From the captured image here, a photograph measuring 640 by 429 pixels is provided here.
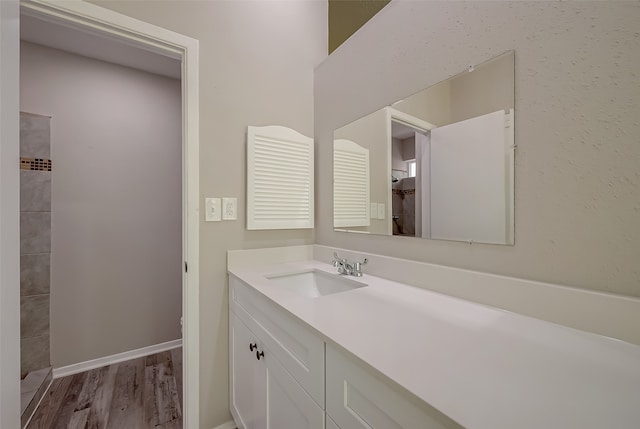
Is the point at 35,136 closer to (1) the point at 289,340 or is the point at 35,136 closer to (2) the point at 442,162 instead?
(1) the point at 289,340

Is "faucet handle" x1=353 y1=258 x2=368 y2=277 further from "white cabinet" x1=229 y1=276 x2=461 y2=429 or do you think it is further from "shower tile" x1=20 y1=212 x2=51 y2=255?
"shower tile" x1=20 y1=212 x2=51 y2=255

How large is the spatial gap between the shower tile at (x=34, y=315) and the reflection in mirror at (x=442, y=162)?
229 centimetres

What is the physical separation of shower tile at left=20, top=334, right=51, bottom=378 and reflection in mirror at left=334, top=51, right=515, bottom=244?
2.35m

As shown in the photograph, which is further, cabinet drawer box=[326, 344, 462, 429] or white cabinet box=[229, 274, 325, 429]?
white cabinet box=[229, 274, 325, 429]

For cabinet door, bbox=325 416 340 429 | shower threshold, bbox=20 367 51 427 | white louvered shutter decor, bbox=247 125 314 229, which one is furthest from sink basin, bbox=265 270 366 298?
shower threshold, bbox=20 367 51 427

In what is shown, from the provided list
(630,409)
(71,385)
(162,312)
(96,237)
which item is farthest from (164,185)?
(630,409)

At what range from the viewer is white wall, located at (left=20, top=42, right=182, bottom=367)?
1.95 meters

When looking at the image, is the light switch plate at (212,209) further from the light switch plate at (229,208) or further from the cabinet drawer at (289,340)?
the cabinet drawer at (289,340)

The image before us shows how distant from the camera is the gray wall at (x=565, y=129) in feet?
2.10

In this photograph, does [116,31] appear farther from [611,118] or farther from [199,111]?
[611,118]

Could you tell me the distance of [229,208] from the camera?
1.49 metres

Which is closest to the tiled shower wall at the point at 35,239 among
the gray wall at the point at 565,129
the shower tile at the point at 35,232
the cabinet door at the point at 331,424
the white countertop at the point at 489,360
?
the shower tile at the point at 35,232

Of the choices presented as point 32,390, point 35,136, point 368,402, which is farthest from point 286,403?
point 35,136

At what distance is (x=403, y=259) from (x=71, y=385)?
8.07 ft
